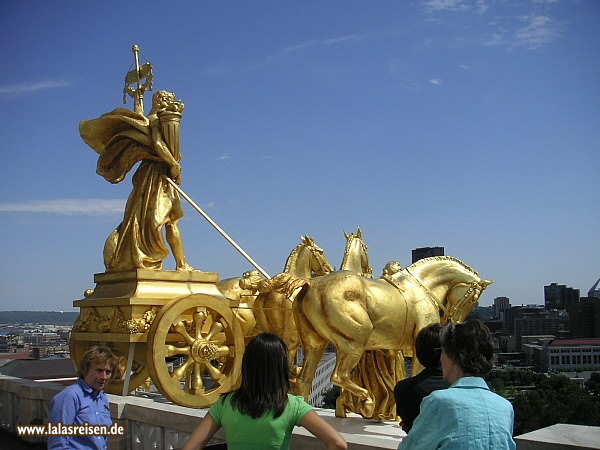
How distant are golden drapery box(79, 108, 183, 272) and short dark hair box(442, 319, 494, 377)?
5.75 metres

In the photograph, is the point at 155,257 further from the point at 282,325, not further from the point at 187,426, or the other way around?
the point at 187,426

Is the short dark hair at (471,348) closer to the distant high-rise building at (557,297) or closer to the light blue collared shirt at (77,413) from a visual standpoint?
the light blue collared shirt at (77,413)

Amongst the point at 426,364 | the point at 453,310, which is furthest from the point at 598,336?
the point at 426,364

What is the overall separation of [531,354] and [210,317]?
193ft

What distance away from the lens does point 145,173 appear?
26.8ft

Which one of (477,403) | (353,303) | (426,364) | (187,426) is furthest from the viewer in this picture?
(353,303)

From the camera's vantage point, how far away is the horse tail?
682 cm

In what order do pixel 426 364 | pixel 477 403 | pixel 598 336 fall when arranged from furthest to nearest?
pixel 598 336
pixel 426 364
pixel 477 403

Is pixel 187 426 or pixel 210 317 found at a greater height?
pixel 210 317

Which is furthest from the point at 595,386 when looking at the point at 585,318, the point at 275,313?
the point at 275,313

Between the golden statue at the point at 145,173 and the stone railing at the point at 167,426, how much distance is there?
170cm

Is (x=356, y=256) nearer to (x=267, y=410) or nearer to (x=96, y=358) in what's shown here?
(x=96, y=358)

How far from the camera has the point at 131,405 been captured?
6.16 metres

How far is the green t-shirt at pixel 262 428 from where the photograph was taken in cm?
259
